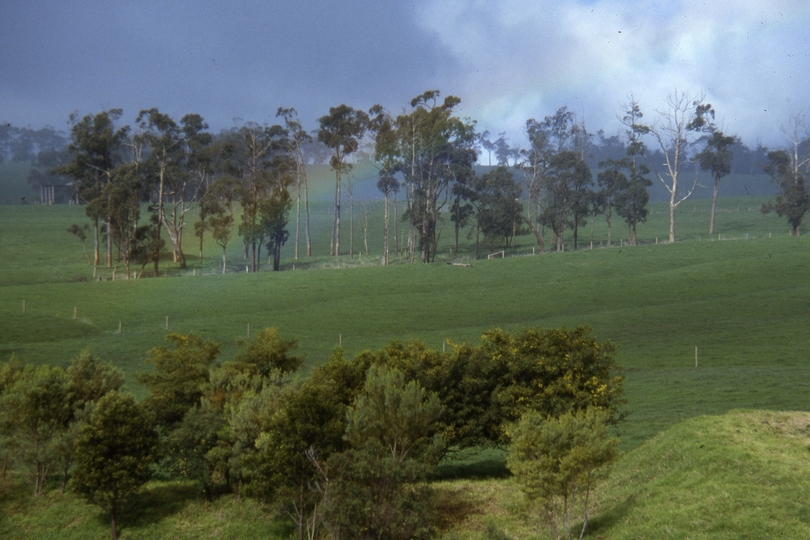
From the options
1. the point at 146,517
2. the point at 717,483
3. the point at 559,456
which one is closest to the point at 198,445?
the point at 146,517

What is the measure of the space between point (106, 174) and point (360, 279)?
4029 cm

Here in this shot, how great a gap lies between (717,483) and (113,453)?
774 inches

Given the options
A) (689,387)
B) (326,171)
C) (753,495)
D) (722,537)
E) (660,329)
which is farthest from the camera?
(326,171)

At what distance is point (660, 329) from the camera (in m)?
49.8

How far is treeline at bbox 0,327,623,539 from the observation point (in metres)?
19.6

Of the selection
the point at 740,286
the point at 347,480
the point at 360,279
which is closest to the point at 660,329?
the point at 740,286

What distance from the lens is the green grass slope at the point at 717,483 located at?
51.9 feet

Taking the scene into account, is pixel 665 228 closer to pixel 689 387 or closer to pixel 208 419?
pixel 689 387

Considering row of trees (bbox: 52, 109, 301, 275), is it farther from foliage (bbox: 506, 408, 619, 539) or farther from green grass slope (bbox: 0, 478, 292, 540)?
foliage (bbox: 506, 408, 619, 539)

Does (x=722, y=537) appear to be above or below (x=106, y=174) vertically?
below

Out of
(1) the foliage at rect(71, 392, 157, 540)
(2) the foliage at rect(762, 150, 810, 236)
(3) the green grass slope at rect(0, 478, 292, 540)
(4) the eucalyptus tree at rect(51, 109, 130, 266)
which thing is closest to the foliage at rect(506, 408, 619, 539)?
(3) the green grass slope at rect(0, 478, 292, 540)

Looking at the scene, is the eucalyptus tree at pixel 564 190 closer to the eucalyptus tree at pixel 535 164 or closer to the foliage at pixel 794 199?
the eucalyptus tree at pixel 535 164

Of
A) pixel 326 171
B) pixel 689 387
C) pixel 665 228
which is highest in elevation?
pixel 326 171

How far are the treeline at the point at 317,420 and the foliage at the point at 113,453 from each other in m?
0.05
